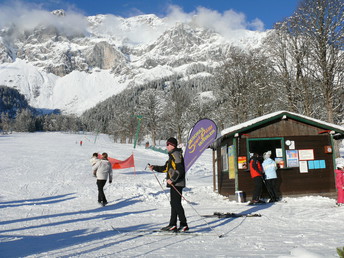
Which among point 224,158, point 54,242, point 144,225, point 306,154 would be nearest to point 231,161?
point 224,158

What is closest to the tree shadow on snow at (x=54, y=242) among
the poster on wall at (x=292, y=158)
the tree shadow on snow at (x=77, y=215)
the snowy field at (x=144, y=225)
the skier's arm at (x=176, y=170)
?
the snowy field at (x=144, y=225)

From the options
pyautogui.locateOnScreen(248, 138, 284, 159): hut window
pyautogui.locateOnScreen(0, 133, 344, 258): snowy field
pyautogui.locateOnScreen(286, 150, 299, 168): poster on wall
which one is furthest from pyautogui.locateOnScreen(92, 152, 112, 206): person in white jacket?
pyautogui.locateOnScreen(286, 150, 299, 168): poster on wall

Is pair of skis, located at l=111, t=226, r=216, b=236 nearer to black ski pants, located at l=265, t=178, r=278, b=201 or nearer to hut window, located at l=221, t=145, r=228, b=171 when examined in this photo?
black ski pants, located at l=265, t=178, r=278, b=201

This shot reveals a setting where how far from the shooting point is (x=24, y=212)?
9.35 meters

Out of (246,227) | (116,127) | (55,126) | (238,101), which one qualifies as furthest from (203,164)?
(55,126)

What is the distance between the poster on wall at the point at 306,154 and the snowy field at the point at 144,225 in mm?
1624

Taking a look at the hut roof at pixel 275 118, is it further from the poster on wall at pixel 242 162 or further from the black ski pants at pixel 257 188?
the black ski pants at pixel 257 188

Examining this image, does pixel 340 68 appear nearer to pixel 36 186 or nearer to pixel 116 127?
pixel 36 186

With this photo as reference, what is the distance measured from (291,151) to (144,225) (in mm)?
7301

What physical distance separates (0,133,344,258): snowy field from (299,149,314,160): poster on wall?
1624 mm

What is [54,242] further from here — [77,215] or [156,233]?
[77,215]

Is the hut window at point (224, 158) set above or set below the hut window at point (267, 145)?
below

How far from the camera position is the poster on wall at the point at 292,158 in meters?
12.4

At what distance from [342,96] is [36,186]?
17790 millimetres
